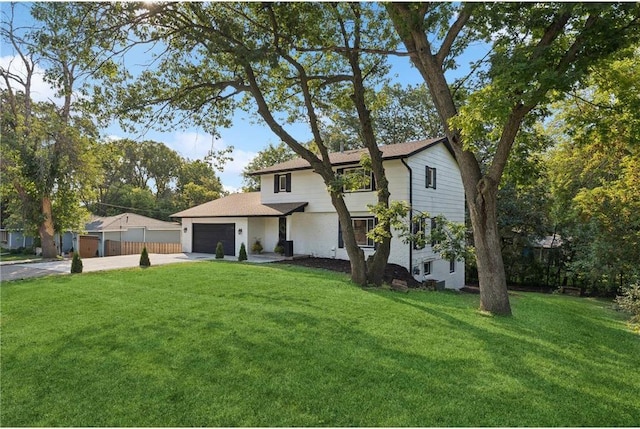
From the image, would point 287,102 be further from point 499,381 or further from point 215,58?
point 499,381

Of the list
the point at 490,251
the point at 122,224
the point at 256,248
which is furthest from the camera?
the point at 122,224

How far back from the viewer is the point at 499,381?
4.20 meters

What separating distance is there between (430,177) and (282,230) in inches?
334

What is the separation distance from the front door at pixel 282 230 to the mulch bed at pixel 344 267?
282 centimetres

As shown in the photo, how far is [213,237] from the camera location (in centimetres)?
2216

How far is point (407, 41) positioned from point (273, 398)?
7990mm

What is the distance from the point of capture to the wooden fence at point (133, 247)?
25.4 meters

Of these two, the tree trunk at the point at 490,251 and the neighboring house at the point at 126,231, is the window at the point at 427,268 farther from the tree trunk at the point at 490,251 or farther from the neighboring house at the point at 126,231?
the neighboring house at the point at 126,231

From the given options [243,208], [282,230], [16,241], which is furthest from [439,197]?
[16,241]

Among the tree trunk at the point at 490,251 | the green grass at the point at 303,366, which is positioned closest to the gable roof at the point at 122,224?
the green grass at the point at 303,366

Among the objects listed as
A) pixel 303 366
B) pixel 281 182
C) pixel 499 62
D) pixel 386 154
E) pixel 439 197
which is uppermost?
pixel 386 154

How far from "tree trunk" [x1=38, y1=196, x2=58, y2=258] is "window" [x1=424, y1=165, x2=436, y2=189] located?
66.1ft

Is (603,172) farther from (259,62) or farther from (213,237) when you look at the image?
(213,237)

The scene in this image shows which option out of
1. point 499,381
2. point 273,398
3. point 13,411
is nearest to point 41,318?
point 13,411
